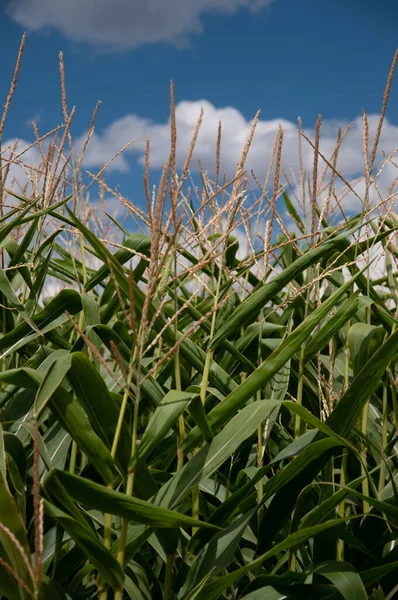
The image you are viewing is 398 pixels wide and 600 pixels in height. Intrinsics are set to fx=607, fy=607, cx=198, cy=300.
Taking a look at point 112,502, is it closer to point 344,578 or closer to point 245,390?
point 245,390

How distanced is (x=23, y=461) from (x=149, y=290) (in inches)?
22.2

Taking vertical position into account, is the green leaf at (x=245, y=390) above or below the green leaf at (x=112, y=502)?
above

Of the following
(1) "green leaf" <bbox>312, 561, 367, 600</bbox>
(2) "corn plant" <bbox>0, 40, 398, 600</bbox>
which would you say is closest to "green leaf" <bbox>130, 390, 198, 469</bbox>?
(2) "corn plant" <bbox>0, 40, 398, 600</bbox>

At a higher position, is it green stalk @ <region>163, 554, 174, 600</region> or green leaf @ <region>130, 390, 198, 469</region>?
green leaf @ <region>130, 390, 198, 469</region>

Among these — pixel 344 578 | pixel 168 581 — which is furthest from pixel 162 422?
pixel 344 578

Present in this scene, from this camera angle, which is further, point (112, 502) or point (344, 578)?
point (344, 578)

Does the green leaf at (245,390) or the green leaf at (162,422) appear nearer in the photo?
the green leaf at (162,422)

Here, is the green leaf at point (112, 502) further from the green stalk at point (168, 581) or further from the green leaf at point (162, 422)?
the green stalk at point (168, 581)

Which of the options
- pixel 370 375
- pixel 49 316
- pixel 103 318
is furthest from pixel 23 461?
pixel 370 375

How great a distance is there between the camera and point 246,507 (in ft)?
3.75

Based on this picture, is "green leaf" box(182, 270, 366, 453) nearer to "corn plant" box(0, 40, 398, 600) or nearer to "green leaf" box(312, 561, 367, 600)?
"corn plant" box(0, 40, 398, 600)

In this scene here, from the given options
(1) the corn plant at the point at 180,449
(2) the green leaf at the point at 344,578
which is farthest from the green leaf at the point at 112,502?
(2) the green leaf at the point at 344,578

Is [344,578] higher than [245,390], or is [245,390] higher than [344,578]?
[245,390]

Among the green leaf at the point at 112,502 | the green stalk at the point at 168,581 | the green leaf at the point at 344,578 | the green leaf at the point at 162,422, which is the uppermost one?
the green leaf at the point at 162,422
